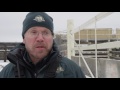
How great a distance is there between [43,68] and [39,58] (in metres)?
0.06

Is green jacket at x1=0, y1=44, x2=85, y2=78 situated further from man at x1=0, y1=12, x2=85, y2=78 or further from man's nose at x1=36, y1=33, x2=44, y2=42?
man's nose at x1=36, y1=33, x2=44, y2=42

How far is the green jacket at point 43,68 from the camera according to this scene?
54.1 inches

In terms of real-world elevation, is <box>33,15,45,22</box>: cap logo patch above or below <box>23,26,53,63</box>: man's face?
above

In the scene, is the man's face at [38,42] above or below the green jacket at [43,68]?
above

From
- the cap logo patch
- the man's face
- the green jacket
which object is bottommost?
the green jacket

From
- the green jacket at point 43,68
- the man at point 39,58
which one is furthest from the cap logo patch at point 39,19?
the green jacket at point 43,68

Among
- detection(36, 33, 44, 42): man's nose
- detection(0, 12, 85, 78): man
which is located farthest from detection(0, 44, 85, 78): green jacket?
detection(36, 33, 44, 42): man's nose

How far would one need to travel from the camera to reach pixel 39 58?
143cm

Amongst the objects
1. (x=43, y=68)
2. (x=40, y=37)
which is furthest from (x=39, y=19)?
(x=43, y=68)

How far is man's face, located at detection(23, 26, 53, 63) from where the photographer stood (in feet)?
4.57

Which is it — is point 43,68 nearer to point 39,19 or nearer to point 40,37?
point 40,37

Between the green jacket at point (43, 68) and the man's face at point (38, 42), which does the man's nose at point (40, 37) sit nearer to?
the man's face at point (38, 42)
